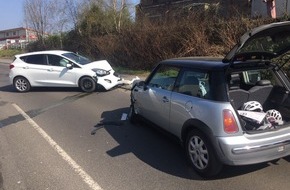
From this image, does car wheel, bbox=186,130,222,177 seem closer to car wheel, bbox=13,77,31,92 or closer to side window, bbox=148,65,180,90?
side window, bbox=148,65,180,90

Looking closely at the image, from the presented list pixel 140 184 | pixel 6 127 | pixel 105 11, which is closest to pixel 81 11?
pixel 105 11

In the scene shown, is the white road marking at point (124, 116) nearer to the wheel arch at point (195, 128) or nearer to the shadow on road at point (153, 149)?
the shadow on road at point (153, 149)

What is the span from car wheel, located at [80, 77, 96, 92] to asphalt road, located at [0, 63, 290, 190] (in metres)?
3.29

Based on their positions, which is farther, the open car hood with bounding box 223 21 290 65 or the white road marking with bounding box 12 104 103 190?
the white road marking with bounding box 12 104 103 190

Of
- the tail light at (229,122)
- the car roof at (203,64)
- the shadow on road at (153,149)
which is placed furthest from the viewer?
the shadow on road at (153,149)

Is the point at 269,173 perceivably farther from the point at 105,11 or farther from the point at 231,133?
the point at 105,11

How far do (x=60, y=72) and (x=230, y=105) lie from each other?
9724mm

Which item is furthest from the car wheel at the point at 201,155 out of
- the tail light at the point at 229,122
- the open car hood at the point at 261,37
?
the open car hood at the point at 261,37

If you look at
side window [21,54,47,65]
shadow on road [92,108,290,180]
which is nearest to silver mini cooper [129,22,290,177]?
shadow on road [92,108,290,180]

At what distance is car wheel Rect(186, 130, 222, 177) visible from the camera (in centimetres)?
494

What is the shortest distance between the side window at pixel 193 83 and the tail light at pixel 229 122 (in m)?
0.46

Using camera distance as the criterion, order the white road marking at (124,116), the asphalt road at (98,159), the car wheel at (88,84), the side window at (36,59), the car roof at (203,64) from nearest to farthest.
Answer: the asphalt road at (98,159) → the car roof at (203,64) → the white road marking at (124,116) → the car wheel at (88,84) → the side window at (36,59)

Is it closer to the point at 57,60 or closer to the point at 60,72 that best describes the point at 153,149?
the point at 60,72

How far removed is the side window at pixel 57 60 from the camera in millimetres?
13732
